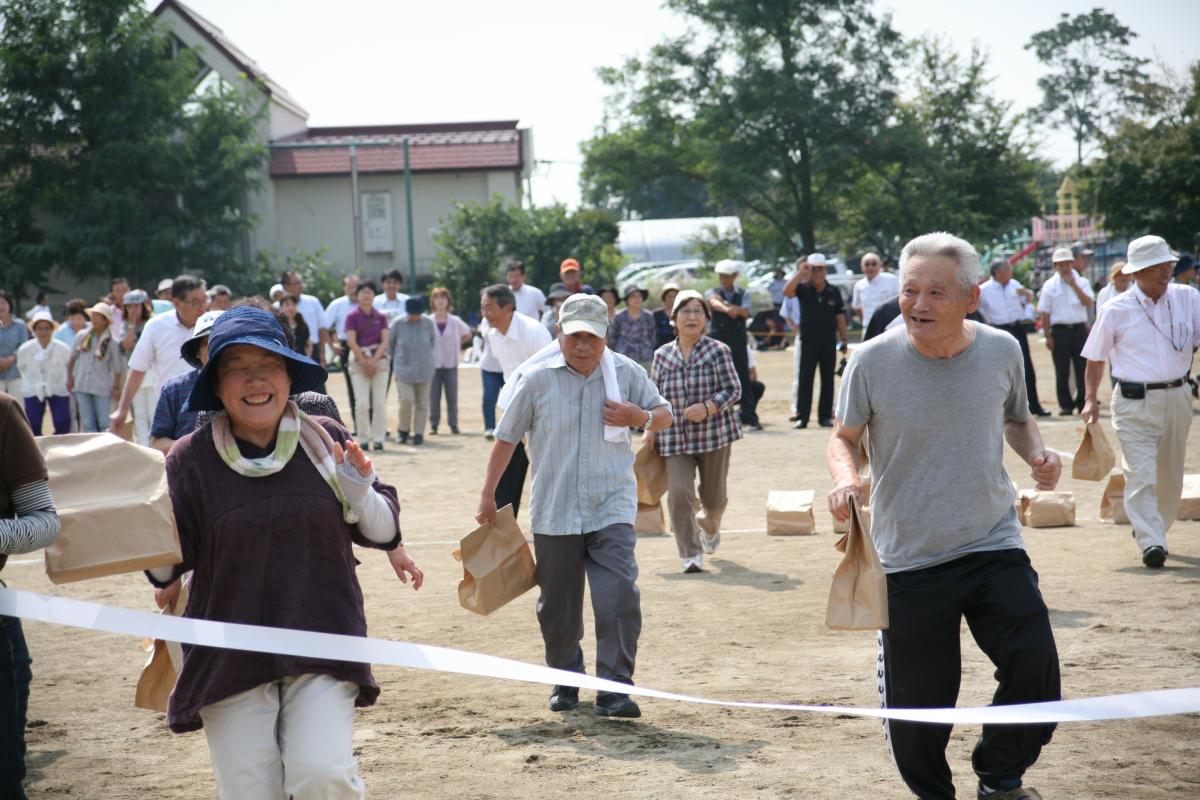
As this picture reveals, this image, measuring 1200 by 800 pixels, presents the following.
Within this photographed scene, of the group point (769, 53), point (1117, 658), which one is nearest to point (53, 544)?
point (1117, 658)

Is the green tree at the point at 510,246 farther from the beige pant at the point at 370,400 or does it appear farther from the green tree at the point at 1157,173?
the beige pant at the point at 370,400

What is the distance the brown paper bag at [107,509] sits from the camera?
12.9ft

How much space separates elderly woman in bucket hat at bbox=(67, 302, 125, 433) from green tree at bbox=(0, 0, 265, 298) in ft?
89.0

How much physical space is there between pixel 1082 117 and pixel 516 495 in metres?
110

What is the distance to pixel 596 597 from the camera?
21.9 ft

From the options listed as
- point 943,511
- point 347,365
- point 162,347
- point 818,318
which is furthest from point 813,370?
point 943,511

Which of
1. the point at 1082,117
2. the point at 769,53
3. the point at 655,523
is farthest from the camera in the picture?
the point at 1082,117

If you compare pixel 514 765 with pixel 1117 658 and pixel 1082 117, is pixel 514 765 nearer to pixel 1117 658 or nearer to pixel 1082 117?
pixel 1117 658

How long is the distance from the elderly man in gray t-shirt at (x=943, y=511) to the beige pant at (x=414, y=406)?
14915 mm

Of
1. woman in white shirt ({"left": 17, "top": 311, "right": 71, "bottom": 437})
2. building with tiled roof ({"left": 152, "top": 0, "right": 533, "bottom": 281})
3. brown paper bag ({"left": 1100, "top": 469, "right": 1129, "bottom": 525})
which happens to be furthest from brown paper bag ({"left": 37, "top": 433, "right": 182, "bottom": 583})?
building with tiled roof ({"left": 152, "top": 0, "right": 533, "bottom": 281})

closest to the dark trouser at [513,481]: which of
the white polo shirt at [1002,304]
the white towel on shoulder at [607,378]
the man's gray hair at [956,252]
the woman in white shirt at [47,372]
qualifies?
the white towel on shoulder at [607,378]

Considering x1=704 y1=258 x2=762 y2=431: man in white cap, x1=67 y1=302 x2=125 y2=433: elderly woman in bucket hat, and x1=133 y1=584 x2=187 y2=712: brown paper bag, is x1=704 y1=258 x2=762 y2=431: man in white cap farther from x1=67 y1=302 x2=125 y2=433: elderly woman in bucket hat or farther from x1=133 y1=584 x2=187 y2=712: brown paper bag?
x1=133 y1=584 x2=187 y2=712: brown paper bag

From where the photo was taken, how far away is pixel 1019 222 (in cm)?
4912

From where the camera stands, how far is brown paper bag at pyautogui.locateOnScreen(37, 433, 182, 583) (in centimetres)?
394
